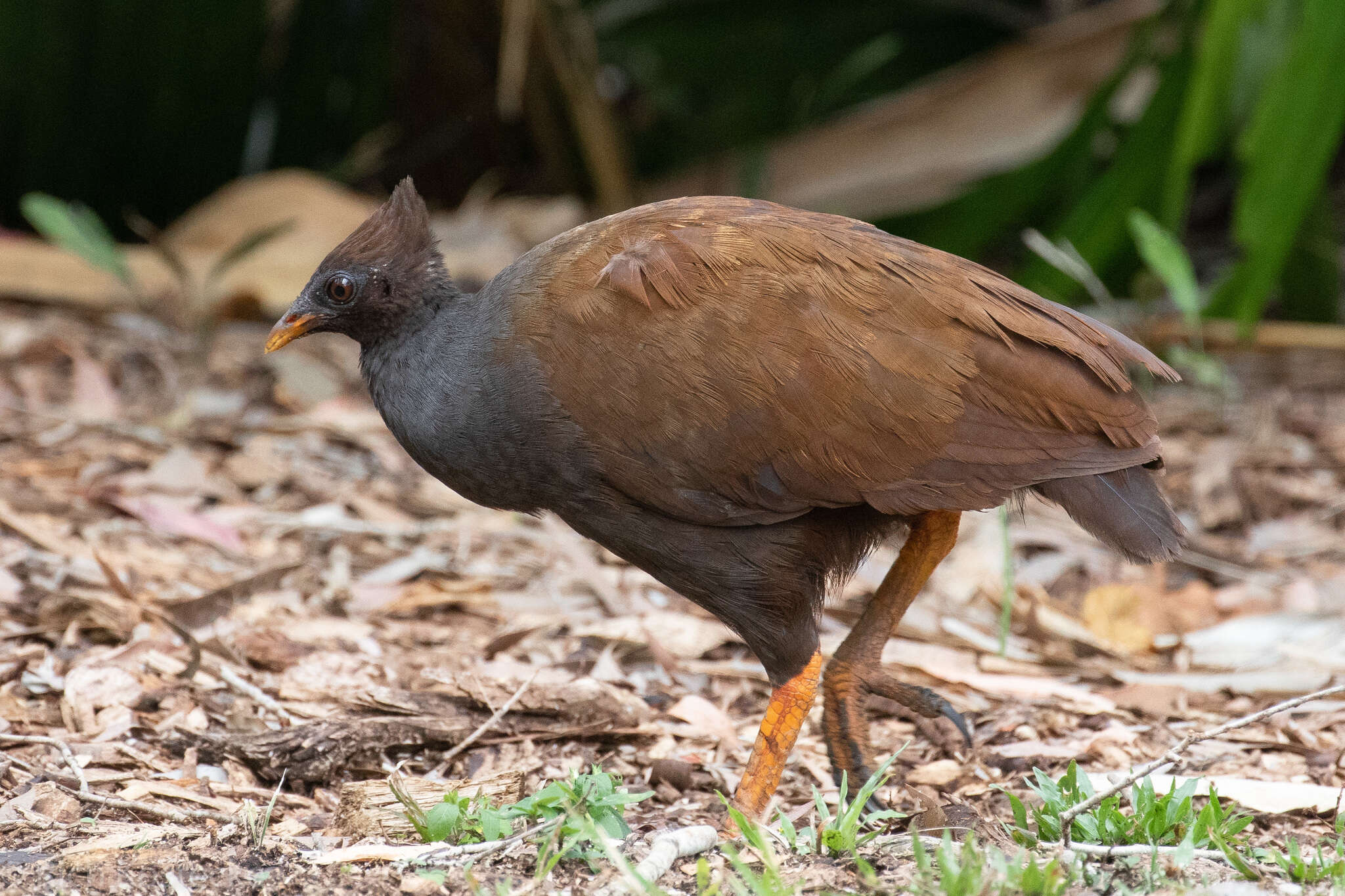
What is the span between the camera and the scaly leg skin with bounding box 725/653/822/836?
3.29 m

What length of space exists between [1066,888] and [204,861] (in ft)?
5.57

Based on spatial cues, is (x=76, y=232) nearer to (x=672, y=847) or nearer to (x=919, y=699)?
(x=919, y=699)

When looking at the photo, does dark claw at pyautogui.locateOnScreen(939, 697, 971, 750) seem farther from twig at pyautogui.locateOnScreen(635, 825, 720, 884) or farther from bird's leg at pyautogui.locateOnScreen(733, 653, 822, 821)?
twig at pyautogui.locateOnScreen(635, 825, 720, 884)

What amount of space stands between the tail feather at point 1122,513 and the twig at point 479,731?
1427mm

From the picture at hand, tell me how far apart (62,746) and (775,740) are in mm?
1698

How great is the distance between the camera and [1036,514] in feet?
17.8

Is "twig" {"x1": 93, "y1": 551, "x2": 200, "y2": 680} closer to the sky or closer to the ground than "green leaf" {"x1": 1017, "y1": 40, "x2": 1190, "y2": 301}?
closer to the ground

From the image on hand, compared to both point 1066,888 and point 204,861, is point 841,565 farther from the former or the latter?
point 204,861

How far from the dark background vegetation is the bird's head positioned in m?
3.47

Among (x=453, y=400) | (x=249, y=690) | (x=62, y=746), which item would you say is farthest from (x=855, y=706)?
(x=62, y=746)

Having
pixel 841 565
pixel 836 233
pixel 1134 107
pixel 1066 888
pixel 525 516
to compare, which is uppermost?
pixel 1134 107

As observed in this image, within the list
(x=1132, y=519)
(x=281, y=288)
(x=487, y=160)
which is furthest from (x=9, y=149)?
(x=1132, y=519)

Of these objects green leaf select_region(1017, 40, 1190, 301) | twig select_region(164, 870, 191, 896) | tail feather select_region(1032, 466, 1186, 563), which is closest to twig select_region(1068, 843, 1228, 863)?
tail feather select_region(1032, 466, 1186, 563)

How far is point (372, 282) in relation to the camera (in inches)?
139
